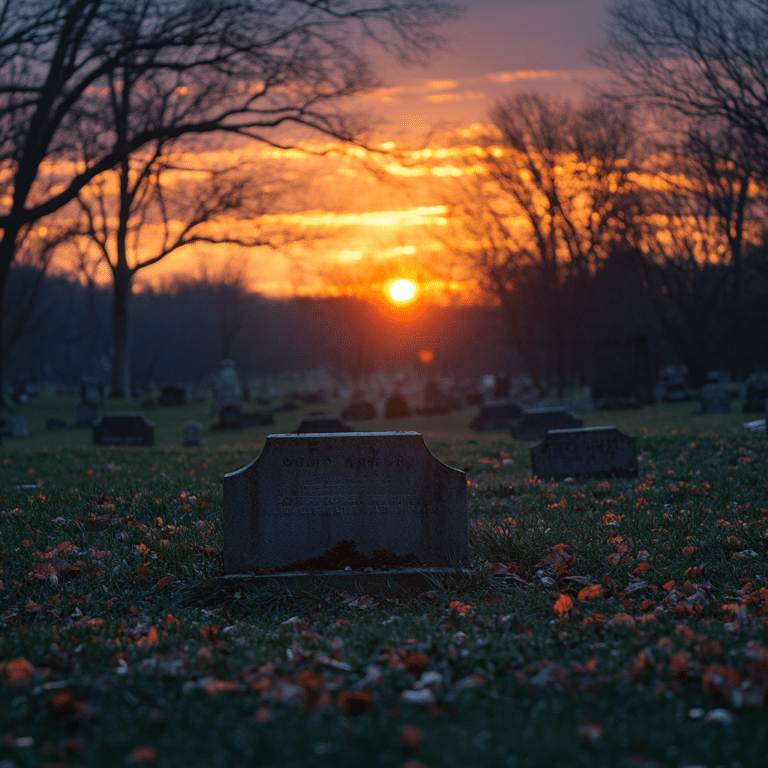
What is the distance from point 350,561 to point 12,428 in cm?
2647

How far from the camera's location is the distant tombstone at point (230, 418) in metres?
30.1

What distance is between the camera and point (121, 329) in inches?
1658

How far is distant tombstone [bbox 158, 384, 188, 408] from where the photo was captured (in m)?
47.9

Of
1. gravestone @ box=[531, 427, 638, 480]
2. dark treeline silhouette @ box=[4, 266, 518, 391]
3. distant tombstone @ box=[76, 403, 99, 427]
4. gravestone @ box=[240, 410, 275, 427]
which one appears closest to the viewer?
gravestone @ box=[531, 427, 638, 480]

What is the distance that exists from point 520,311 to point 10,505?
4017 centimetres

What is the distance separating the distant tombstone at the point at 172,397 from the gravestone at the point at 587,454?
40883mm

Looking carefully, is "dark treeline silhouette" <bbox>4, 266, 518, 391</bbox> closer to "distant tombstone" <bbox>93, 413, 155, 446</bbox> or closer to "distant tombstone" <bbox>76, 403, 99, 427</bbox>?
"distant tombstone" <bbox>76, 403, 99, 427</bbox>

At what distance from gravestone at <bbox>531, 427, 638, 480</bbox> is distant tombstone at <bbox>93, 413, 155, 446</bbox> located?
14454 mm

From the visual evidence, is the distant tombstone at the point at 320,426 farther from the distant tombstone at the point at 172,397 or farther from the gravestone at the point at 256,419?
the distant tombstone at the point at 172,397

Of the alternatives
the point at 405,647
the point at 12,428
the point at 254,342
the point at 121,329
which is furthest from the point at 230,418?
the point at 254,342

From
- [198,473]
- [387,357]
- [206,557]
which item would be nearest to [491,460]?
[198,473]

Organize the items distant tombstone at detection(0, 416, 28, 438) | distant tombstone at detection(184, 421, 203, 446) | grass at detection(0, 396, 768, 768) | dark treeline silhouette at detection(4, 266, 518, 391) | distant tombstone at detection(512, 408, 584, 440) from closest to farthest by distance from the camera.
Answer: grass at detection(0, 396, 768, 768) < distant tombstone at detection(512, 408, 584, 440) < distant tombstone at detection(184, 421, 203, 446) < distant tombstone at detection(0, 416, 28, 438) < dark treeline silhouette at detection(4, 266, 518, 391)

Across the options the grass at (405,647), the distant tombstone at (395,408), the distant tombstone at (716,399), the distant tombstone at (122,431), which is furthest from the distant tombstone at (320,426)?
the distant tombstone at (395,408)

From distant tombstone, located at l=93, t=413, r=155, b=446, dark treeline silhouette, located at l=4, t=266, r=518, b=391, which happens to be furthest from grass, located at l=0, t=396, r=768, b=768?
dark treeline silhouette, located at l=4, t=266, r=518, b=391
